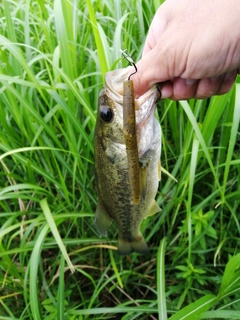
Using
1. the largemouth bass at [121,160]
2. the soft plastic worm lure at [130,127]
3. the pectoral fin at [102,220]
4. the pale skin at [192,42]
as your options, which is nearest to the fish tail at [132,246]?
the largemouth bass at [121,160]

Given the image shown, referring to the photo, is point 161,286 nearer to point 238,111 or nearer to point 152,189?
point 152,189

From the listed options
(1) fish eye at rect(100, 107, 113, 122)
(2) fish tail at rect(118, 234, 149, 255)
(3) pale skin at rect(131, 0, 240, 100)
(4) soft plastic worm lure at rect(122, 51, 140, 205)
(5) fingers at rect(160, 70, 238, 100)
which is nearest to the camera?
(4) soft plastic worm lure at rect(122, 51, 140, 205)

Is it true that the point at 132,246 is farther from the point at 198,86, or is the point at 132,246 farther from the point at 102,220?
the point at 198,86

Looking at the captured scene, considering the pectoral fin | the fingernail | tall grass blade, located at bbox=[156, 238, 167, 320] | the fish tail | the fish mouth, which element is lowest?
tall grass blade, located at bbox=[156, 238, 167, 320]

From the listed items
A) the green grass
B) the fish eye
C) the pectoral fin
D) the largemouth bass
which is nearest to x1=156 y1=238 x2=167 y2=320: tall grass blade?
the green grass

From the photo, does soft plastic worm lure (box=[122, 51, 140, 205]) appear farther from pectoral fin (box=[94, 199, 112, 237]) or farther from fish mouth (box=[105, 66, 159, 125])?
pectoral fin (box=[94, 199, 112, 237])

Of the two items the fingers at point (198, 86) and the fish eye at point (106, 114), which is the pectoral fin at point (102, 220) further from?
the fingers at point (198, 86)
